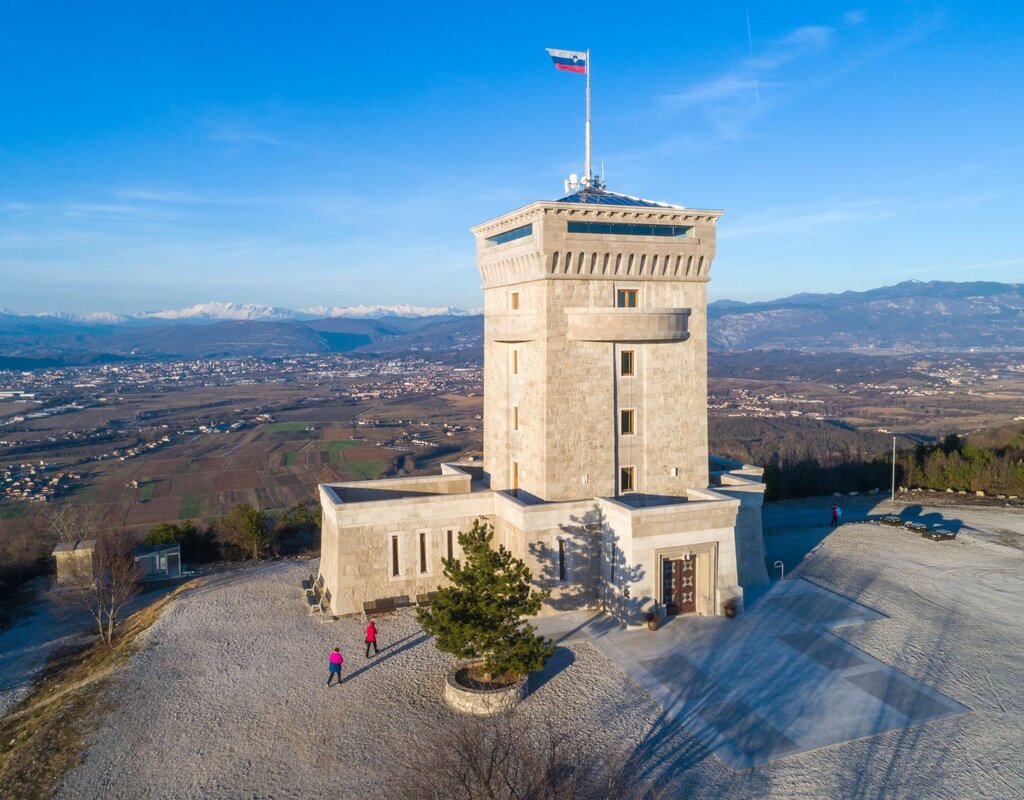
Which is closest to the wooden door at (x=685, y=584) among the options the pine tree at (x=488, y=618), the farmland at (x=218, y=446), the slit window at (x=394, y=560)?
the pine tree at (x=488, y=618)

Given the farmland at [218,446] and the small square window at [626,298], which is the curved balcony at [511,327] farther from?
the farmland at [218,446]

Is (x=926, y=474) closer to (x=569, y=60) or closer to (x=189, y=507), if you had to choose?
(x=569, y=60)

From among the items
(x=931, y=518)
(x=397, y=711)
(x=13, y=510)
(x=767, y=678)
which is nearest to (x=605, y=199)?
(x=767, y=678)

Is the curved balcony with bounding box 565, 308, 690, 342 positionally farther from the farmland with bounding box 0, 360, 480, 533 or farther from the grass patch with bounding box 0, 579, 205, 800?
the farmland with bounding box 0, 360, 480, 533

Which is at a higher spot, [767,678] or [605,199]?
[605,199]

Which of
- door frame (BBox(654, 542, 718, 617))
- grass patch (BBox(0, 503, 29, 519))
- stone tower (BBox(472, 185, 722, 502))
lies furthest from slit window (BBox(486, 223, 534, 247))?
grass patch (BBox(0, 503, 29, 519))

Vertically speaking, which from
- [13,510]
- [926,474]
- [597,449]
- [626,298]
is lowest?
[13,510]

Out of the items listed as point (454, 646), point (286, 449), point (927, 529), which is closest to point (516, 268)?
point (454, 646)
